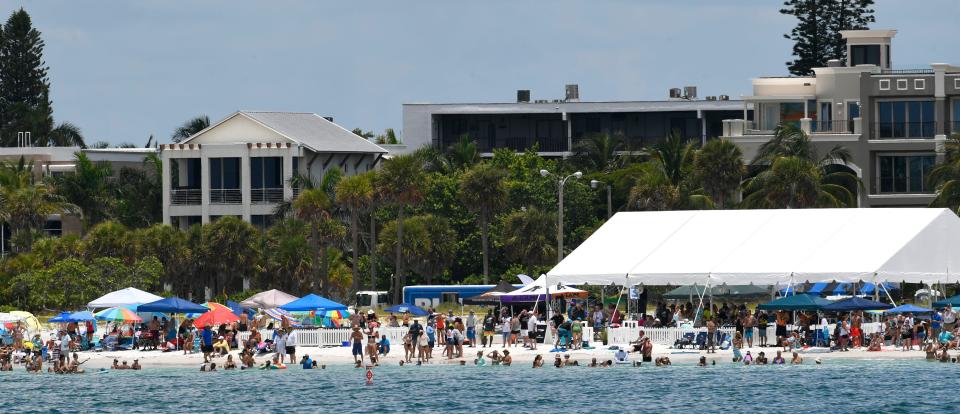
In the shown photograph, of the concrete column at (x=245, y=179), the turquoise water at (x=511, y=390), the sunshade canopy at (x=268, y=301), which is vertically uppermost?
the concrete column at (x=245, y=179)

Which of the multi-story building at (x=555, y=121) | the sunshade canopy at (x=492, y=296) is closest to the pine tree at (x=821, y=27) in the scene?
the multi-story building at (x=555, y=121)

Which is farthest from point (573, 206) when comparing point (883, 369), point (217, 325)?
point (883, 369)

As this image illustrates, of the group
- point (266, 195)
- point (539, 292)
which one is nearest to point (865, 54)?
point (266, 195)

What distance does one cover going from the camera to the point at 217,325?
63.2 meters

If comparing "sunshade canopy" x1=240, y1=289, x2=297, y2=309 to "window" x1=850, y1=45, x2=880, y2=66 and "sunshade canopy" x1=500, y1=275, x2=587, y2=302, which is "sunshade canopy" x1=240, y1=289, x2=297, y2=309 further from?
"window" x1=850, y1=45, x2=880, y2=66

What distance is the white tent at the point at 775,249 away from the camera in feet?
180

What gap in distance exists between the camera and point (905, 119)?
8438cm

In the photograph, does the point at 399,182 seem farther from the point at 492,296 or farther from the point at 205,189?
the point at 492,296

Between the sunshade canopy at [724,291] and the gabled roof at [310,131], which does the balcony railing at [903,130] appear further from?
the gabled roof at [310,131]

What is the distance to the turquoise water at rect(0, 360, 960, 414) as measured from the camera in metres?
47.7

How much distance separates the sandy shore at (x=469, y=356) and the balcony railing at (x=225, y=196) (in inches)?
1252

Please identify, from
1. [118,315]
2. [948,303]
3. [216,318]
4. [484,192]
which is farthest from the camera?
[484,192]

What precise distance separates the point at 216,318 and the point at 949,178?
33244 mm

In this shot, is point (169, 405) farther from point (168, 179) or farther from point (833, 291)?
point (168, 179)
